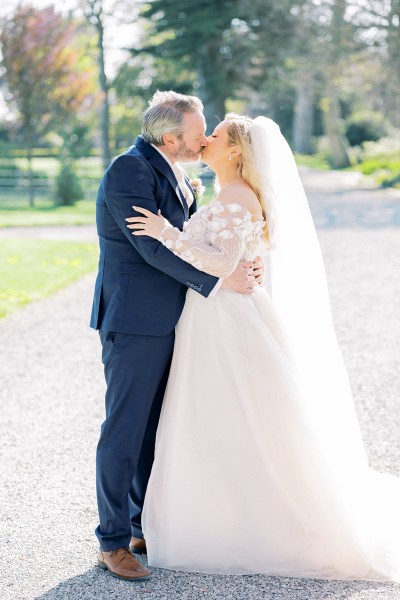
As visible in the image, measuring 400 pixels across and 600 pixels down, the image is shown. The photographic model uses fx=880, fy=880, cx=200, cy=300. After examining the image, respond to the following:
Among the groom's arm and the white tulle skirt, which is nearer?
the groom's arm

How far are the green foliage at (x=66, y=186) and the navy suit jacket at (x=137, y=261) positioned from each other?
21.6 meters

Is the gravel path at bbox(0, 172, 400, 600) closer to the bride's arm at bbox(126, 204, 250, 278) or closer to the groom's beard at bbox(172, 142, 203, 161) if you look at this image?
the bride's arm at bbox(126, 204, 250, 278)

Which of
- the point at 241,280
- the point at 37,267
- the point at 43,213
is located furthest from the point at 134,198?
the point at 43,213

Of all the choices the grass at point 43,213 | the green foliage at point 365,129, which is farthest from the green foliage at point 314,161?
the grass at point 43,213

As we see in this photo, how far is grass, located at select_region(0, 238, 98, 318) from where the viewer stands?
10.5 m

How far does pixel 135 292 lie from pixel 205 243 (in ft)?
1.18

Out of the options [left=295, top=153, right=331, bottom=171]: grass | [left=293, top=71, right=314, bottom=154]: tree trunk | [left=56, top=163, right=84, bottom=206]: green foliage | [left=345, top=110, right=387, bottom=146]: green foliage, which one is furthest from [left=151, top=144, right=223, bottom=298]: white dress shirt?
[left=293, top=71, right=314, bottom=154]: tree trunk

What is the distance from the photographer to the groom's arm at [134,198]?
353 cm

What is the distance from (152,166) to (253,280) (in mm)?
677

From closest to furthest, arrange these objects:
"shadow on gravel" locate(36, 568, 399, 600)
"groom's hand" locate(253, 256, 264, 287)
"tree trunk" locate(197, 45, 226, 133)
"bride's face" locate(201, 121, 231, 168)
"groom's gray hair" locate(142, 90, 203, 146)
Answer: "shadow on gravel" locate(36, 568, 399, 600) < "groom's gray hair" locate(142, 90, 203, 146) < "bride's face" locate(201, 121, 231, 168) < "groom's hand" locate(253, 256, 264, 287) < "tree trunk" locate(197, 45, 226, 133)

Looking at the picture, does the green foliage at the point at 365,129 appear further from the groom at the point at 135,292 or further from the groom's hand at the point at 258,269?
the groom at the point at 135,292

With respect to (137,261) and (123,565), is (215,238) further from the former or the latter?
(123,565)

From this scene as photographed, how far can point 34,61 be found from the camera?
972 inches

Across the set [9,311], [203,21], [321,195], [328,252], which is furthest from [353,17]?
[9,311]
